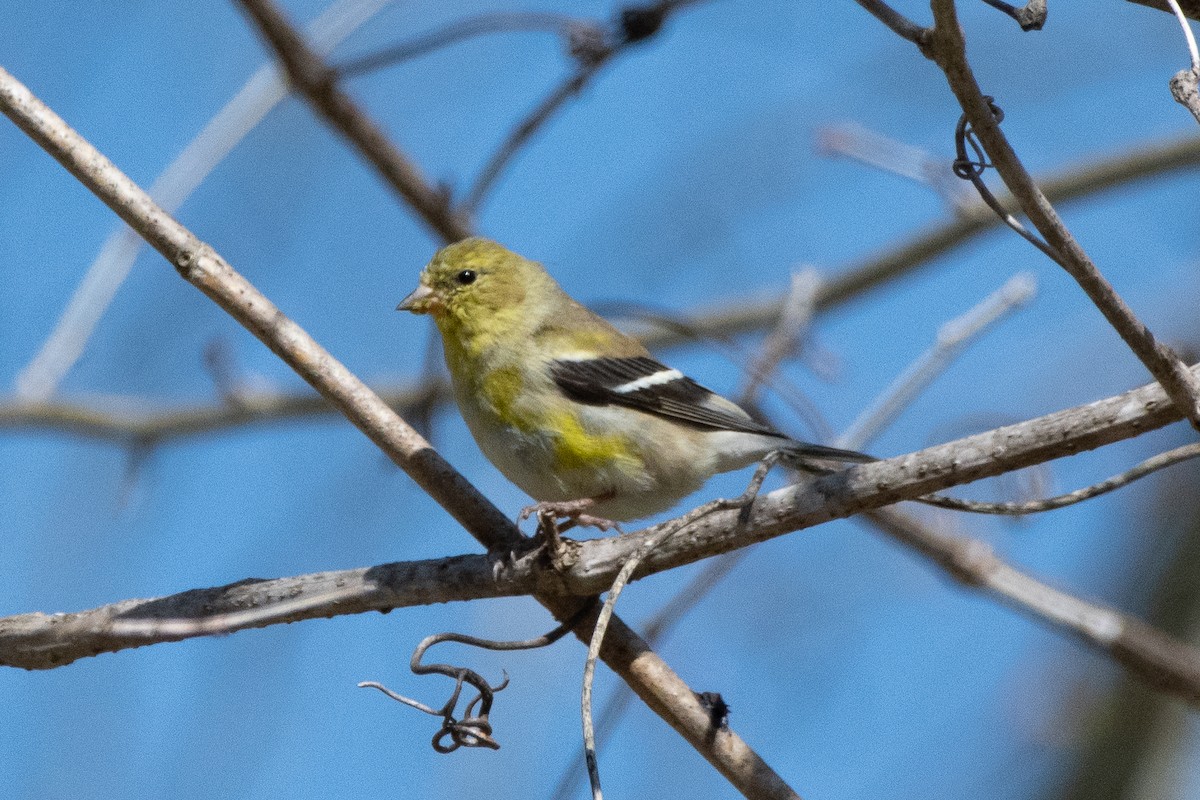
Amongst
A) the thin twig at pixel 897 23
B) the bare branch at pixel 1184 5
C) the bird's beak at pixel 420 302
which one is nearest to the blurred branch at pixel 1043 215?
the thin twig at pixel 897 23

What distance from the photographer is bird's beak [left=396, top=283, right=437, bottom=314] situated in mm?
4668

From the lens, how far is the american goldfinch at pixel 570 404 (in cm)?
402

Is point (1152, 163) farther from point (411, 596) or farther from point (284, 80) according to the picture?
point (411, 596)

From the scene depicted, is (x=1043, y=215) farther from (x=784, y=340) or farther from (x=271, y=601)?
(x=784, y=340)

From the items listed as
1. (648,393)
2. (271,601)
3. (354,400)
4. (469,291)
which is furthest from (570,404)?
(271,601)

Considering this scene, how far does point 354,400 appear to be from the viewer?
297cm

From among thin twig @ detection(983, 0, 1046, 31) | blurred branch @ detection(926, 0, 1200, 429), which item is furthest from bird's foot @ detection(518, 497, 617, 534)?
thin twig @ detection(983, 0, 1046, 31)

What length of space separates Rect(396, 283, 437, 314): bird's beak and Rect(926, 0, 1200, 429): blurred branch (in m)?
3.02

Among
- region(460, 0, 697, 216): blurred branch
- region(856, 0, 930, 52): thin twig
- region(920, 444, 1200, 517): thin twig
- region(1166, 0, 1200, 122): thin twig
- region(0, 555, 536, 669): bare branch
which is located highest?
region(460, 0, 697, 216): blurred branch

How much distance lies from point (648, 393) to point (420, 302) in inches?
39.7

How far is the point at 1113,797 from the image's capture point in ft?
21.6

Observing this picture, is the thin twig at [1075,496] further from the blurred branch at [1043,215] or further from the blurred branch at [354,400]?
the blurred branch at [354,400]

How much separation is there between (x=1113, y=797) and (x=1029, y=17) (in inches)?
229

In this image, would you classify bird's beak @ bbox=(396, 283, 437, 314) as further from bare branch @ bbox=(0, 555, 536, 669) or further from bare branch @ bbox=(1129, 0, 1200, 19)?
bare branch @ bbox=(1129, 0, 1200, 19)
